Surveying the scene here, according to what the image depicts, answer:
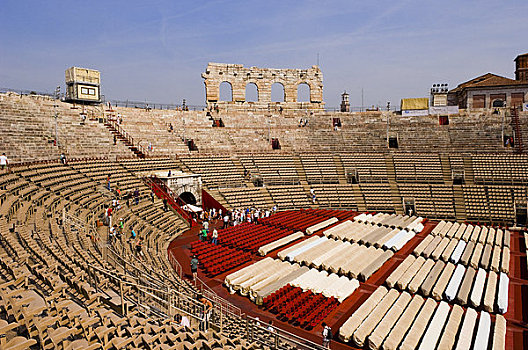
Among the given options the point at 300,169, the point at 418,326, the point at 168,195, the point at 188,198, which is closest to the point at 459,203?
the point at 300,169

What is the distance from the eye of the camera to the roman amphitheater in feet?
31.3

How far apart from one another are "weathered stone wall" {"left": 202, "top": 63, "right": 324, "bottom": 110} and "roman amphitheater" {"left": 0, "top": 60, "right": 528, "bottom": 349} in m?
0.19

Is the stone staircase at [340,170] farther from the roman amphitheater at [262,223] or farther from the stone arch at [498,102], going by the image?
the stone arch at [498,102]

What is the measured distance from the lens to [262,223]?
87.7 feet

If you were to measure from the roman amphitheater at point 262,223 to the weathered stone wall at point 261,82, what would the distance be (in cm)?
19

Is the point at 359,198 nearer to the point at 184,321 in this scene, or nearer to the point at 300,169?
the point at 300,169

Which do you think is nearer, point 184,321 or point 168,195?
point 184,321

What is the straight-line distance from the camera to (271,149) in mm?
41844

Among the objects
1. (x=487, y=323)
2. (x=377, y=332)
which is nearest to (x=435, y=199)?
(x=487, y=323)

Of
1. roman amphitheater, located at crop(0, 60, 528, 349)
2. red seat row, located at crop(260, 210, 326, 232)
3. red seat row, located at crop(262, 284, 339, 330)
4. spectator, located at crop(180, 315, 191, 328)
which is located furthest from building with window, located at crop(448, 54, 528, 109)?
spectator, located at crop(180, 315, 191, 328)

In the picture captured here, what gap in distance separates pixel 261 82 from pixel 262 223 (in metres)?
27.1

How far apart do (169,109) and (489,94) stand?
4313 cm

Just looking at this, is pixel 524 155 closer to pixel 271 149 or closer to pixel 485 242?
pixel 485 242

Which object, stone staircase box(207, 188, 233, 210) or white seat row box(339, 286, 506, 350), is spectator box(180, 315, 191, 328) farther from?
stone staircase box(207, 188, 233, 210)
